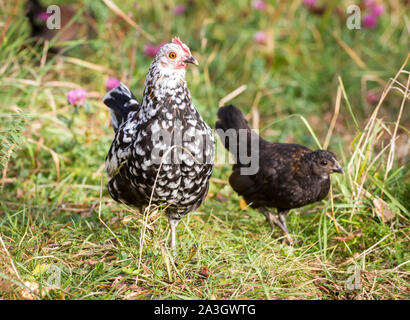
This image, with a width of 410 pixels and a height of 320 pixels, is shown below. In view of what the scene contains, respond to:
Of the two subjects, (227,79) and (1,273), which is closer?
(1,273)

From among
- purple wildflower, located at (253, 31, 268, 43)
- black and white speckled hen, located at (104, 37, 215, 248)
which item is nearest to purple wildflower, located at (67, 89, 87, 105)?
black and white speckled hen, located at (104, 37, 215, 248)

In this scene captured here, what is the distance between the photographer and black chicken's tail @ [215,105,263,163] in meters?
3.51

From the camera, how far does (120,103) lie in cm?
329

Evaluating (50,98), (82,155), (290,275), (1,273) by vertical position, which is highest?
(50,98)

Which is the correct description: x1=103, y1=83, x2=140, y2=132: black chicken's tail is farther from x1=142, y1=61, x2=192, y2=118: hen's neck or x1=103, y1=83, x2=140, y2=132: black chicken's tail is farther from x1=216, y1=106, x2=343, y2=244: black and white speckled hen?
x1=216, y1=106, x2=343, y2=244: black and white speckled hen

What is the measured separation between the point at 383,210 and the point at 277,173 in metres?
0.80

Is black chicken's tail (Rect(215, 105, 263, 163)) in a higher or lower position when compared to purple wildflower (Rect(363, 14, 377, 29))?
lower

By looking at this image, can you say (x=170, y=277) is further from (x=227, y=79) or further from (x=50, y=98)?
(x=227, y=79)

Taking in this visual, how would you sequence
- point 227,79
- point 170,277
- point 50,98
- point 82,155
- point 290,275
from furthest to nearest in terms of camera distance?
point 227,79
point 50,98
point 82,155
point 290,275
point 170,277

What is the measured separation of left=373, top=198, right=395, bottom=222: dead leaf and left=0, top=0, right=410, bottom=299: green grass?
0.04 m
